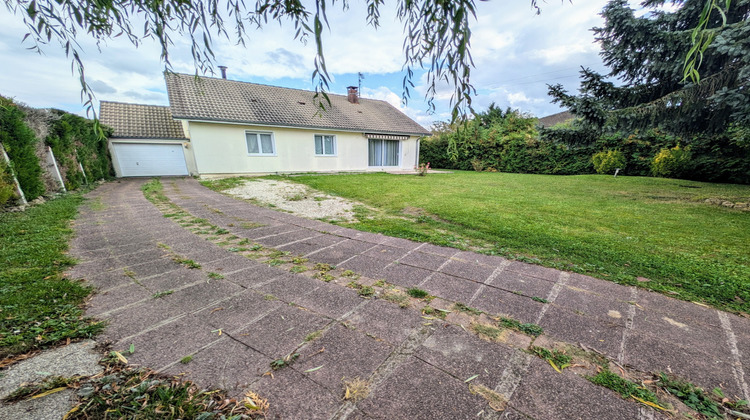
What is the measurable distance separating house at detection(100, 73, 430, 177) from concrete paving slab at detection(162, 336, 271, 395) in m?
11.2

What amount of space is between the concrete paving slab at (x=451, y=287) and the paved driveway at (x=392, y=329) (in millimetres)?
18

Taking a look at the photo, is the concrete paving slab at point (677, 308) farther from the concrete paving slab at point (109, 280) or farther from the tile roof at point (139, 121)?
the tile roof at point (139, 121)

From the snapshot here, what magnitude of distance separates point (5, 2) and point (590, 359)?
373 cm

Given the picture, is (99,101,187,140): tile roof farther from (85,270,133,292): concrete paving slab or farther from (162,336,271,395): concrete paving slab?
(162,336,271,395): concrete paving slab

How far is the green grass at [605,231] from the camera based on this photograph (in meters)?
2.68

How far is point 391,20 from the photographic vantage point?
191 centimetres

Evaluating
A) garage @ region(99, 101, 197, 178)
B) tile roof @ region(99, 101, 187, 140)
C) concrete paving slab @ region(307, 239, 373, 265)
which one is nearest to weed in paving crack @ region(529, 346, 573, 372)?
concrete paving slab @ region(307, 239, 373, 265)

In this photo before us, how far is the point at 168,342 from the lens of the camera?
159 centimetres

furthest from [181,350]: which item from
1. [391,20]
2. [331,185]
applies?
[331,185]

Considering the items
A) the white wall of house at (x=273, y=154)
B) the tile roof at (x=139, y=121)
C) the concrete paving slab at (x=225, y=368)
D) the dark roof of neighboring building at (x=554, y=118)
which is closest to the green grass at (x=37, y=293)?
the concrete paving slab at (x=225, y=368)

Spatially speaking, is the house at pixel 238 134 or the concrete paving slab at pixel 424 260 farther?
the house at pixel 238 134

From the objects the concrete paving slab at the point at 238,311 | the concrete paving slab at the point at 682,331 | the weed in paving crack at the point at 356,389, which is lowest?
the concrete paving slab at the point at 682,331

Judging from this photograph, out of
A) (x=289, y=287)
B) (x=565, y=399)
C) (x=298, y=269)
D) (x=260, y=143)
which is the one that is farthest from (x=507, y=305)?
(x=260, y=143)

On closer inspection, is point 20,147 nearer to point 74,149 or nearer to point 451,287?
point 74,149
